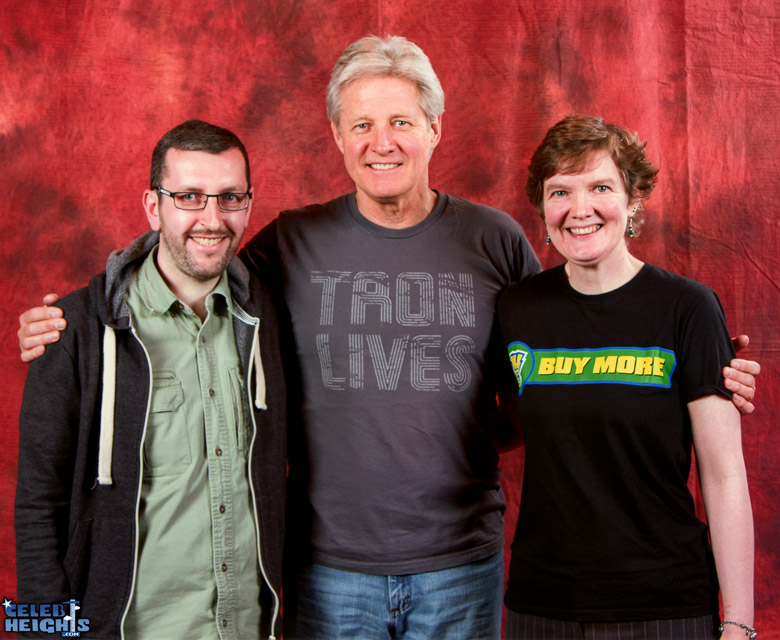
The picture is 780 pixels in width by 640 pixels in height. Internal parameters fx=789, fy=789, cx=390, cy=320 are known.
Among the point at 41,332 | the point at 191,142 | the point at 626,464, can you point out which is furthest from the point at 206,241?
the point at 626,464

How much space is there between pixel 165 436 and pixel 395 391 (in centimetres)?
56

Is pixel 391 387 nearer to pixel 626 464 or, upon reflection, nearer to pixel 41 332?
pixel 626 464

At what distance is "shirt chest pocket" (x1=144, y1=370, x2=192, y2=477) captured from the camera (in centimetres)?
169

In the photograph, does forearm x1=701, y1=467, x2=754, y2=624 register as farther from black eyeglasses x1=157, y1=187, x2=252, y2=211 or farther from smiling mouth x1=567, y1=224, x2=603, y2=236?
black eyeglasses x1=157, y1=187, x2=252, y2=211

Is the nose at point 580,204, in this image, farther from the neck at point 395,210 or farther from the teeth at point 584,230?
the neck at point 395,210

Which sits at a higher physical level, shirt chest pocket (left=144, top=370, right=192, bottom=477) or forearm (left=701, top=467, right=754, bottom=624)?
shirt chest pocket (left=144, top=370, right=192, bottom=477)

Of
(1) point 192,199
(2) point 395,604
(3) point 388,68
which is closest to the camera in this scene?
(1) point 192,199

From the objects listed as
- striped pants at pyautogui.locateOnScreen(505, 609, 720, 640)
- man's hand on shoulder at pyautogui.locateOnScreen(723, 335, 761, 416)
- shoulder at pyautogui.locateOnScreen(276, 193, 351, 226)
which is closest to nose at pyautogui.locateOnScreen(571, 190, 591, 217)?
man's hand on shoulder at pyautogui.locateOnScreen(723, 335, 761, 416)

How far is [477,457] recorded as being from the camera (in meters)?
2.02

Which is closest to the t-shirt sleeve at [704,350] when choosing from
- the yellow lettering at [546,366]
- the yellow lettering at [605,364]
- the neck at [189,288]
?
the yellow lettering at [605,364]

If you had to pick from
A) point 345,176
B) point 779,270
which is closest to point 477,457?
point 345,176

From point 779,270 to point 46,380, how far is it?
245 cm

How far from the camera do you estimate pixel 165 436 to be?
170cm

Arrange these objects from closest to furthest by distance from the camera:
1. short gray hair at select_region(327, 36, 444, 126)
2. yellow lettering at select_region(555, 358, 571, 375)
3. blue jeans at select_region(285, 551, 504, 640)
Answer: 1. yellow lettering at select_region(555, 358, 571, 375)
2. blue jeans at select_region(285, 551, 504, 640)
3. short gray hair at select_region(327, 36, 444, 126)
